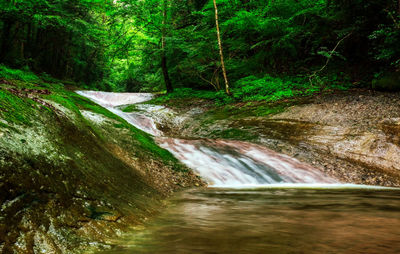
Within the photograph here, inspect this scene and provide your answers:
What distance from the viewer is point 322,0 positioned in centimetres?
1264

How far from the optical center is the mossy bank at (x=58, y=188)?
1.60 m

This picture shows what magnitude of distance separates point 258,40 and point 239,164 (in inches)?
427

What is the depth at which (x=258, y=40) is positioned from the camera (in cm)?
1509

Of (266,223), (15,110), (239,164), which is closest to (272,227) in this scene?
(266,223)

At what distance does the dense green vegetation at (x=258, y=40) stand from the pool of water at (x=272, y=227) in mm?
8055

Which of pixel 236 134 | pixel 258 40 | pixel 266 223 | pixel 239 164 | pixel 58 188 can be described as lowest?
pixel 239 164

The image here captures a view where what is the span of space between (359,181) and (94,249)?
5.99m

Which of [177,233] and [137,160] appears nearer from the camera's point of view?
[177,233]

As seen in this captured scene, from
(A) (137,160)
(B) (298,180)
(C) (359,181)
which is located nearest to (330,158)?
(C) (359,181)

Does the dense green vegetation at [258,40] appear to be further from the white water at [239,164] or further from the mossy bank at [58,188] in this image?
the mossy bank at [58,188]

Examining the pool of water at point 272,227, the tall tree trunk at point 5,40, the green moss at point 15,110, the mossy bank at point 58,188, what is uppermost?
the tall tree trunk at point 5,40

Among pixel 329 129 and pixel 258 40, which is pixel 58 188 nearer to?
pixel 329 129

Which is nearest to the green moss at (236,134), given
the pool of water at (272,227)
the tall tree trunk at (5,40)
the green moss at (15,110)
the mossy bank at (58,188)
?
the pool of water at (272,227)

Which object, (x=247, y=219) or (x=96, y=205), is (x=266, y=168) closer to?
(x=247, y=219)
